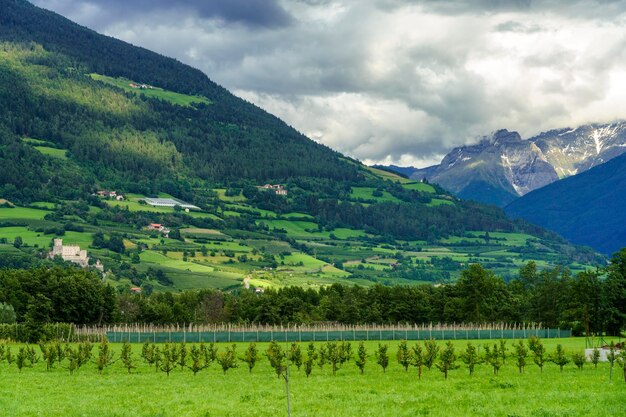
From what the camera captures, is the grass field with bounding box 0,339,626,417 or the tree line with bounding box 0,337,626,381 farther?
the tree line with bounding box 0,337,626,381

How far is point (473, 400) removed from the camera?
43719 millimetres

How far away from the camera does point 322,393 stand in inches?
1911

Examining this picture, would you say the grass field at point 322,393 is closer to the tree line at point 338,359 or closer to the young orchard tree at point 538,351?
the tree line at point 338,359

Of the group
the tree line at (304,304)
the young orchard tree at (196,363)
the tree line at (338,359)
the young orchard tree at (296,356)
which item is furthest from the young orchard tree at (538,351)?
the tree line at (304,304)

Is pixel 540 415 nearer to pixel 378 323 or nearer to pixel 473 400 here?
pixel 473 400

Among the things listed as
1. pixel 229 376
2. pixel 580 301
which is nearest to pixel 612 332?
pixel 580 301

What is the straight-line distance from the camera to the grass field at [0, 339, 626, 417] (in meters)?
41.1

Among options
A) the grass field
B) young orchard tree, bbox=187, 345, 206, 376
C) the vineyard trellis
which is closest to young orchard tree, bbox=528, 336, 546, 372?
→ the grass field

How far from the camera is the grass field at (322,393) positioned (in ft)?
135

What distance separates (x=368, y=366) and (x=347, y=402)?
85.0 feet

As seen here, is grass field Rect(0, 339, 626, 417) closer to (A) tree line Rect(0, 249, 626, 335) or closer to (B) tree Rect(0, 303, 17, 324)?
(B) tree Rect(0, 303, 17, 324)

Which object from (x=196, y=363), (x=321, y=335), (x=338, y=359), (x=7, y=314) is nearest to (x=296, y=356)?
(x=338, y=359)

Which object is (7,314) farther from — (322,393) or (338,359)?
(322,393)

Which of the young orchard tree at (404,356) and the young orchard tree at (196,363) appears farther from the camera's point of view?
the young orchard tree at (404,356)
